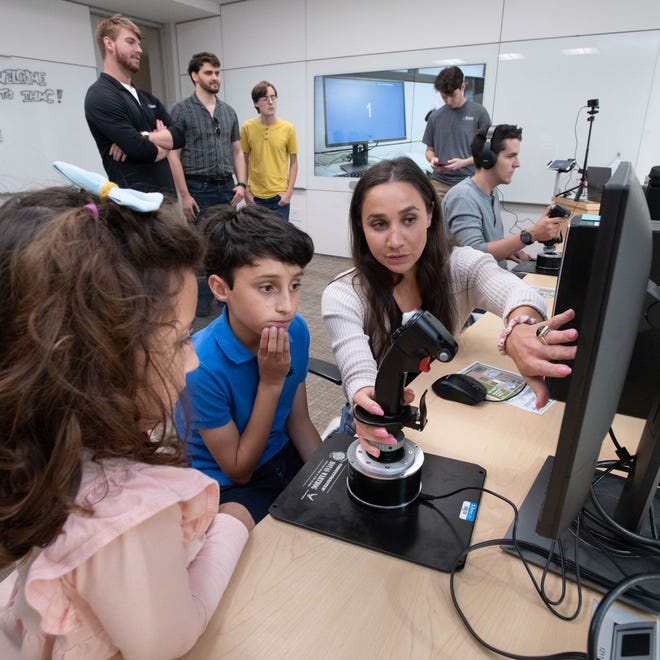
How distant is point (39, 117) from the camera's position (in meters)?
4.46

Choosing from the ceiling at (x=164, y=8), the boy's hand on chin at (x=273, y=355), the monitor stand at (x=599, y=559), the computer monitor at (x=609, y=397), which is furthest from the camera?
the ceiling at (x=164, y=8)

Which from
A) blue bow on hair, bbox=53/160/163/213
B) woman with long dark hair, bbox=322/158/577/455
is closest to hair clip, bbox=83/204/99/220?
blue bow on hair, bbox=53/160/163/213

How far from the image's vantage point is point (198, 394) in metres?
1.03

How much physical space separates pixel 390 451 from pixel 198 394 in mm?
483

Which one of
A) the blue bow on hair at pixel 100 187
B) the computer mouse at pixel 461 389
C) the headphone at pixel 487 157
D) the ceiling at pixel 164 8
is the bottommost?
the computer mouse at pixel 461 389

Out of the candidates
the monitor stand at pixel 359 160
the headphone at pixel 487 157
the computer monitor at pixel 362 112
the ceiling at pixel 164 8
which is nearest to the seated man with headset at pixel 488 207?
the headphone at pixel 487 157

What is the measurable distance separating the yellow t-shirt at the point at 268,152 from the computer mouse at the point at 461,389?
3.53 m

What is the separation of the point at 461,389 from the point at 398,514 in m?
0.40

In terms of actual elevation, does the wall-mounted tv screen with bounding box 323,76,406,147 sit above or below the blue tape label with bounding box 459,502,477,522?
above

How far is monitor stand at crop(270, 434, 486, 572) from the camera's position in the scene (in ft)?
2.20

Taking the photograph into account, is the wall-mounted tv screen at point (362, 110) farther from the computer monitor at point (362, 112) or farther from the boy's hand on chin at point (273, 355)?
the boy's hand on chin at point (273, 355)

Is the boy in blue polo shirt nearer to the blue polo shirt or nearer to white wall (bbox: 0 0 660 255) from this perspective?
the blue polo shirt

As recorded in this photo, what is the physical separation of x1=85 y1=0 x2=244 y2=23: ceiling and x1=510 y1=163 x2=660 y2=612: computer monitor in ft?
18.3

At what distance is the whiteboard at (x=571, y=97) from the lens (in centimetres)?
353
